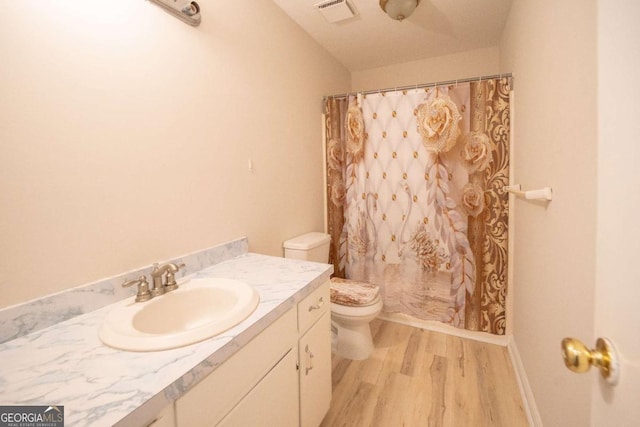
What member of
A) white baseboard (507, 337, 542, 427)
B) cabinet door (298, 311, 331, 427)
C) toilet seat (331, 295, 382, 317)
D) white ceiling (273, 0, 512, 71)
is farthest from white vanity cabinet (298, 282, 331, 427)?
white ceiling (273, 0, 512, 71)

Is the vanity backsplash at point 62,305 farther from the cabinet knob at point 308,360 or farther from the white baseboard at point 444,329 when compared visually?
the white baseboard at point 444,329

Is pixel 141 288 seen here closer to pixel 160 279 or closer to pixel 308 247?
pixel 160 279

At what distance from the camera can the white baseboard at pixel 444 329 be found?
6.26ft

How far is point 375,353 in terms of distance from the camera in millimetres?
1847

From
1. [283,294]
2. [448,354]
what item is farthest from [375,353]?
[283,294]

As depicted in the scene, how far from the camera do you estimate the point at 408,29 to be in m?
2.05

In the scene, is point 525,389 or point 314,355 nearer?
point 314,355

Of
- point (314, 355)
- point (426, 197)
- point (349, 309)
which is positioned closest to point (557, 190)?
point (426, 197)

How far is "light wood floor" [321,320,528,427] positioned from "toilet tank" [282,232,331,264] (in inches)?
27.6

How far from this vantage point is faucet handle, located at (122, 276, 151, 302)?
93cm

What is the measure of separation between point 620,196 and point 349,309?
153cm

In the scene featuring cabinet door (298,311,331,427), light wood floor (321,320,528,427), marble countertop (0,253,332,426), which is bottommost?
light wood floor (321,320,528,427)

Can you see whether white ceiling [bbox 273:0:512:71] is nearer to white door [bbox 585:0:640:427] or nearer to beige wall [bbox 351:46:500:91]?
beige wall [bbox 351:46:500:91]
